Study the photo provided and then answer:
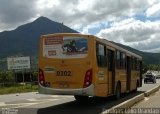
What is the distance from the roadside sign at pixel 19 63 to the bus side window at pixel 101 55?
43.7m

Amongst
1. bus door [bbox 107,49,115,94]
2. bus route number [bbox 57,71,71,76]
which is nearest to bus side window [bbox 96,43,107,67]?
bus door [bbox 107,49,115,94]

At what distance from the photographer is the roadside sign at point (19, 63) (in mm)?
63406

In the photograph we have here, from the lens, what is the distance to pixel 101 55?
19.8 meters

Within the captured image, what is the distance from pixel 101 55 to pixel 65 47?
175 cm

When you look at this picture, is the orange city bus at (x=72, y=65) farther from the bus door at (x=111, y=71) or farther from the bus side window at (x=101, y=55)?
the bus door at (x=111, y=71)

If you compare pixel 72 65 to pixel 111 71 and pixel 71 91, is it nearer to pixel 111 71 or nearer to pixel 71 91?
pixel 71 91

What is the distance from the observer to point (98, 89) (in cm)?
1898

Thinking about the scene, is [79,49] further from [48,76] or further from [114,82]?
[114,82]

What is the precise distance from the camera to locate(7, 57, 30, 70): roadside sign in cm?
6341

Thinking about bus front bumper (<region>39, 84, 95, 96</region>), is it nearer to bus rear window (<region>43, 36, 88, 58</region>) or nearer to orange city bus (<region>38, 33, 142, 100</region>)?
orange city bus (<region>38, 33, 142, 100</region>)

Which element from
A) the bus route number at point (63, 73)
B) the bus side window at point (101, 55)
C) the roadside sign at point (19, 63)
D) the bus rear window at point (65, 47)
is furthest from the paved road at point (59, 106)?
the roadside sign at point (19, 63)

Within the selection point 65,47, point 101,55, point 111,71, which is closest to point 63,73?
point 65,47

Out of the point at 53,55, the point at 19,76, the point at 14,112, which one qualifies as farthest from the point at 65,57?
the point at 19,76

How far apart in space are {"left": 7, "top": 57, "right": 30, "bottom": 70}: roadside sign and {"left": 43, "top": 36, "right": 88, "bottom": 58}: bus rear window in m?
44.3
